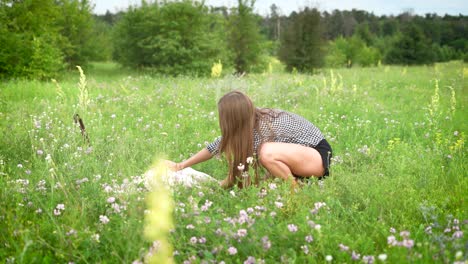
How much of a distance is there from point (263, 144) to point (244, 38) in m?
17.8

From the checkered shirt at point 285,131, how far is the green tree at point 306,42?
57.0 feet

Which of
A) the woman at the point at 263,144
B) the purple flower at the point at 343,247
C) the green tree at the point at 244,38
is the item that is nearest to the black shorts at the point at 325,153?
the woman at the point at 263,144

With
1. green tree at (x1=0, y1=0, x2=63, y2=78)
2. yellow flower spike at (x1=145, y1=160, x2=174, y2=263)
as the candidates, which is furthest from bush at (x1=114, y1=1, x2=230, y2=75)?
yellow flower spike at (x1=145, y1=160, x2=174, y2=263)

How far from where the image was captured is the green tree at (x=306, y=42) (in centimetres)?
2120

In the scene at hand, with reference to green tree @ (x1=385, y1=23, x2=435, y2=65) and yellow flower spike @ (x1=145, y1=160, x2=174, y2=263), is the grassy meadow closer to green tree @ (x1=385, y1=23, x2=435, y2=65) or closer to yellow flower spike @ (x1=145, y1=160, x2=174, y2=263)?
yellow flower spike @ (x1=145, y1=160, x2=174, y2=263)

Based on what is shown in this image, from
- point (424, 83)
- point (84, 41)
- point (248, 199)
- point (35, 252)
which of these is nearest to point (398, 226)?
point (248, 199)

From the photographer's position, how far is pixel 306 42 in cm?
2131

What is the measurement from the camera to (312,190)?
3.42 m

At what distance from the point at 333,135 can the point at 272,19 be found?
213ft

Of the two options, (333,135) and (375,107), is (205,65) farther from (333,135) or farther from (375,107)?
(333,135)

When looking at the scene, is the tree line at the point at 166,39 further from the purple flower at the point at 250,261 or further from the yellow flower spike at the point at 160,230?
the purple flower at the point at 250,261

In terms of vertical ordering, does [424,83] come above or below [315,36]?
below

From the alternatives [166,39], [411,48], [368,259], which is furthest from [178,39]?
[411,48]

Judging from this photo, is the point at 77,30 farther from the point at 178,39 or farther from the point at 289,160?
the point at 289,160
